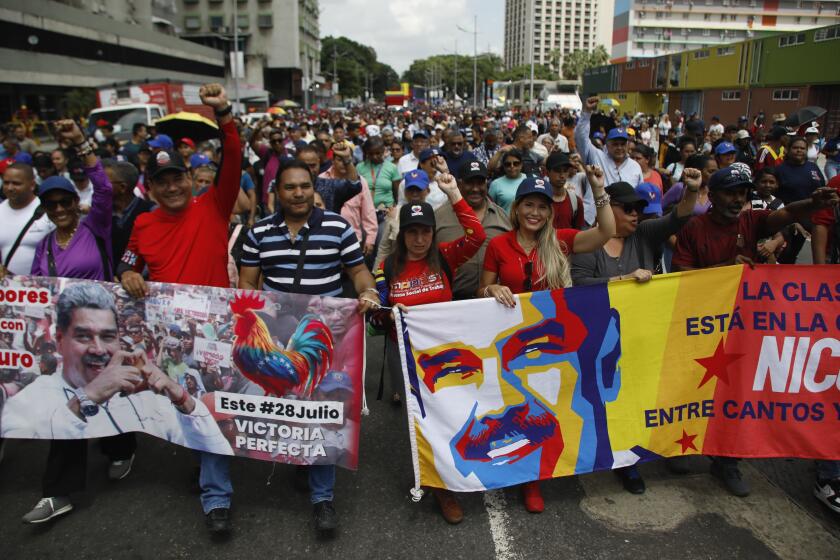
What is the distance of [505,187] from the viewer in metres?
6.04

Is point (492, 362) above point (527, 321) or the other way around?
the other way around

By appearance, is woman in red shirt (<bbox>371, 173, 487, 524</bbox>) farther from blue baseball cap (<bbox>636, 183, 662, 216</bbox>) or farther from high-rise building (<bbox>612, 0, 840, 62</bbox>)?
high-rise building (<bbox>612, 0, 840, 62</bbox>)

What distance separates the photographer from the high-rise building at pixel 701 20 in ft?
327

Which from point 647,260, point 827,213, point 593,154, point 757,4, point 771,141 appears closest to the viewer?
point 647,260

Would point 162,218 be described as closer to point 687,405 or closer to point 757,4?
point 687,405

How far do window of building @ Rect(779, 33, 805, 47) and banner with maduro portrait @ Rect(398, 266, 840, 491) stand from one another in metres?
31.9

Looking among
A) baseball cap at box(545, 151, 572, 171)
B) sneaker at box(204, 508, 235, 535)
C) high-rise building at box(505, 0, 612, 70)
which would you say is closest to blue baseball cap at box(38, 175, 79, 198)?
sneaker at box(204, 508, 235, 535)

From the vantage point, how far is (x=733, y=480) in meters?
3.79

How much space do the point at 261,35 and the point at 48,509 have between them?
79897 mm

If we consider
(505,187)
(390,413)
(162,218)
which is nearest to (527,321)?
(390,413)

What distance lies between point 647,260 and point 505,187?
2.21 meters

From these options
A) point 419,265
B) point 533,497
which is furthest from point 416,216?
point 533,497

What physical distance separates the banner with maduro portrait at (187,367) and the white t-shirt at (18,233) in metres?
0.43

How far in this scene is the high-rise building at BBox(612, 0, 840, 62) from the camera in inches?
3930
